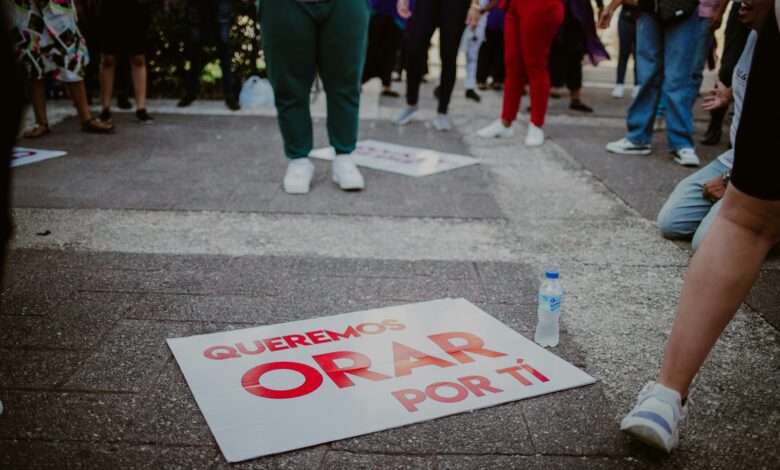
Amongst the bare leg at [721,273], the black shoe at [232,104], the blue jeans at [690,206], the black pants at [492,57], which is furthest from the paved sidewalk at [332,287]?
the black pants at [492,57]

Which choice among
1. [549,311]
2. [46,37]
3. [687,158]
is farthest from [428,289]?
[46,37]

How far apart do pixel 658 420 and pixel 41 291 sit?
2275 millimetres

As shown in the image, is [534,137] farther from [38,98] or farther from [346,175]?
[38,98]

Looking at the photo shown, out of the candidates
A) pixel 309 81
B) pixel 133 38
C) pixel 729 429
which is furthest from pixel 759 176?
pixel 133 38

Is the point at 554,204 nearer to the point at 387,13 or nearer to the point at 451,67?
the point at 451,67

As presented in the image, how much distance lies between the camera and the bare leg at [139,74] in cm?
596

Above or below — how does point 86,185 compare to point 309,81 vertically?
below

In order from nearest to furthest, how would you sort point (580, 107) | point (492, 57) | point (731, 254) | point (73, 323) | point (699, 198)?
point (731, 254) → point (73, 323) → point (699, 198) → point (580, 107) → point (492, 57)

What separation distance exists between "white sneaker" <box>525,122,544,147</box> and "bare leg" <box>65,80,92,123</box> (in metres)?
3.67

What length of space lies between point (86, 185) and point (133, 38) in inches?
83.2

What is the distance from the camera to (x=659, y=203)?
4.19 m

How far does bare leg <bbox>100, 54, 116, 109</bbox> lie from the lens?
5.91m

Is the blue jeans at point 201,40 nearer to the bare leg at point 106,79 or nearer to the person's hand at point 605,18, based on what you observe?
the bare leg at point 106,79

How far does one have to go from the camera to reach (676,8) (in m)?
4.86
